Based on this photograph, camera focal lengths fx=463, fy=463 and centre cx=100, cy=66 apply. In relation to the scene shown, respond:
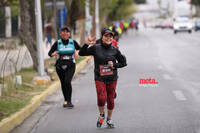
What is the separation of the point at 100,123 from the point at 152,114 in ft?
4.77

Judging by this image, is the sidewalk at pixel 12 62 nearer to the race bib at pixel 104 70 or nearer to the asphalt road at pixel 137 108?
the asphalt road at pixel 137 108

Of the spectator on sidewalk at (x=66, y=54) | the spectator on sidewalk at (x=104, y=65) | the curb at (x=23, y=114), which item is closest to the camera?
the spectator on sidewalk at (x=104, y=65)

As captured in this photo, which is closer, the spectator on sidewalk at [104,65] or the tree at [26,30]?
the spectator on sidewalk at [104,65]

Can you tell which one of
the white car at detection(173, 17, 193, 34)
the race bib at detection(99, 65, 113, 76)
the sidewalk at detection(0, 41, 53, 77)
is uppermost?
the race bib at detection(99, 65, 113, 76)

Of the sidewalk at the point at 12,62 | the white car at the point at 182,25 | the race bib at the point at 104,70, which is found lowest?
the white car at the point at 182,25

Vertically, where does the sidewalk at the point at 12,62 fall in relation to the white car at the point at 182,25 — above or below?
above

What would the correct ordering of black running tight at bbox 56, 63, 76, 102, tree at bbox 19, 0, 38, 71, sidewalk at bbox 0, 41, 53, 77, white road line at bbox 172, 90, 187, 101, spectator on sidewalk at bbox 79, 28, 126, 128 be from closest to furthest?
spectator on sidewalk at bbox 79, 28, 126, 128, black running tight at bbox 56, 63, 76, 102, white road line at bbox 172, 90, 187, 101, sidewalk at bbox 0, 41, 53, 77, tree at bbox 19, 0, 38, 71

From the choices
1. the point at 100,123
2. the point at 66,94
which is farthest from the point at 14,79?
the point at 100,123

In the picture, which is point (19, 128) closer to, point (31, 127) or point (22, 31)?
point (31, 127)

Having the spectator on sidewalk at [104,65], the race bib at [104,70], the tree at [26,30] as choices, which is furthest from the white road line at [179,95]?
the tree at [26,30]

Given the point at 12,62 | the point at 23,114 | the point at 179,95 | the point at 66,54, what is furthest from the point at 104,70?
the point at 12,62

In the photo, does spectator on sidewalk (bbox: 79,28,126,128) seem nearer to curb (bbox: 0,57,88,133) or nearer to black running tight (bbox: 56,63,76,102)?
curb (bbox: 0,57,88,133)

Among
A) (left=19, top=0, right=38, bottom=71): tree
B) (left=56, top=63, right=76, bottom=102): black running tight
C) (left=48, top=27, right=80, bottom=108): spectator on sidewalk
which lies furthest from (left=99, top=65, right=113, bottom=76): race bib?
(left=19, top=0, right=38, bottom=71): tree

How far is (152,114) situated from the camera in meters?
8.62
